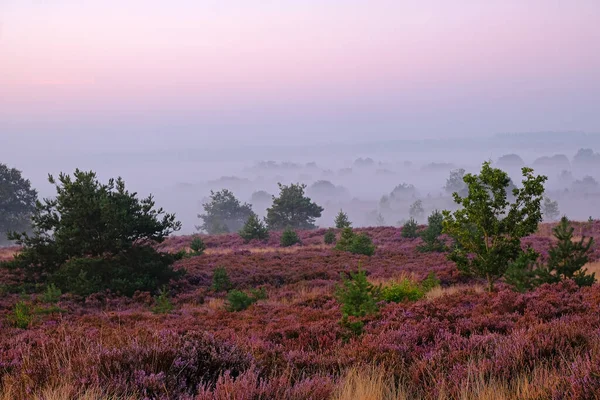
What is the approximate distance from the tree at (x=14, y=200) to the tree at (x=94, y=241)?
1792 inches

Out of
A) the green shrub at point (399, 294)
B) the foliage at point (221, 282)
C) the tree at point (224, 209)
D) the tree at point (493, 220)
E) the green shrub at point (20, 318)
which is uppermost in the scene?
the tree at point (493, 220)

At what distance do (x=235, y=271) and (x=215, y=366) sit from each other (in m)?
15.7

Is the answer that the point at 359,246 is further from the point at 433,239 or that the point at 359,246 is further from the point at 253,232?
the point at 253,232

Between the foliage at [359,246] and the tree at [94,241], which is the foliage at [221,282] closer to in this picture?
the tree at [94,241]

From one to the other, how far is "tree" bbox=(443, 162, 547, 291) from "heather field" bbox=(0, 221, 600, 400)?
184cm

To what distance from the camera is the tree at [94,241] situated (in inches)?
600

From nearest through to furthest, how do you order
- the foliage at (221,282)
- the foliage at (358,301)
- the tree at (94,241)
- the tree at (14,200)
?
the foliage at (358,301), the tree at (94,241), the foliage at (221,282), the tree at (14,200)

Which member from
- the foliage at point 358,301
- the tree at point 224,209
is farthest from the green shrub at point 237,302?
the tree at point 224,209

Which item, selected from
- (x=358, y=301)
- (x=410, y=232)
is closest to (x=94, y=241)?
(x=358, y=301)

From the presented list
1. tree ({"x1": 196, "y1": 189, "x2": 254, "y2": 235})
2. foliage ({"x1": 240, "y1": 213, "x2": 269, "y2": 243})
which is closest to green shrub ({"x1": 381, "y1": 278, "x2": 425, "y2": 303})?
foliage ({"x1": 240, "y1": 213, "x2": 269, "y2": 243})

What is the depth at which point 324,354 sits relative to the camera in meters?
5.93

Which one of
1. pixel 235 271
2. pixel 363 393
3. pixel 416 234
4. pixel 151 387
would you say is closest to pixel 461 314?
pixel 363 393

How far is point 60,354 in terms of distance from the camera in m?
4.81

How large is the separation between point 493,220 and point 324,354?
26.4ft
